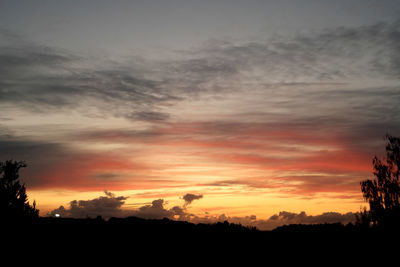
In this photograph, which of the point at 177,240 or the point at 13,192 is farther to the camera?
the point at 13,192

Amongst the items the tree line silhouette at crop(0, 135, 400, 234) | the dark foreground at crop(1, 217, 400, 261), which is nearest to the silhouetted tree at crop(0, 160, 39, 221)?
the tree line silhouette at crop(0, 135, 400, 234)

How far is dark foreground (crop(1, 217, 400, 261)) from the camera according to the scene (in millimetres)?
19922

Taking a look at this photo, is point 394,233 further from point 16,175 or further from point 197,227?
point 16,175

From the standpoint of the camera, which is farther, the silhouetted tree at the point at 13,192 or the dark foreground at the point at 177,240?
the silhouetted tree at the point at 13,192

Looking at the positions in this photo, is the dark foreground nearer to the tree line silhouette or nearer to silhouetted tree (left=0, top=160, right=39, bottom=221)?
the tree line silhouette

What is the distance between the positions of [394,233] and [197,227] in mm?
12453

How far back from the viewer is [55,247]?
19.5 m

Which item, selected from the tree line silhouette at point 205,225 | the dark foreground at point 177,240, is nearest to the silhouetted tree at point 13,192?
the tree line silhouette at point 205,225

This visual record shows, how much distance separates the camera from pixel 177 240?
22.8 metres

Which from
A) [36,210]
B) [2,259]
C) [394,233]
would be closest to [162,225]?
[2,259]

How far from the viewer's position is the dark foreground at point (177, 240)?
19.9 meters

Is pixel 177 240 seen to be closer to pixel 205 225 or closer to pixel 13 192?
pixel 205 225

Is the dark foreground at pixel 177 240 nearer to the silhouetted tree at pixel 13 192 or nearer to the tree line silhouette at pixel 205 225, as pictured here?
the tree line silhouette at pixel 205 225

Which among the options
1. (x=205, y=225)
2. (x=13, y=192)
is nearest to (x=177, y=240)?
(x=205, y=225)
